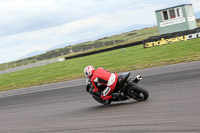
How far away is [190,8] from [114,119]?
30.7 meters

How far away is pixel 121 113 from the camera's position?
26.1ft

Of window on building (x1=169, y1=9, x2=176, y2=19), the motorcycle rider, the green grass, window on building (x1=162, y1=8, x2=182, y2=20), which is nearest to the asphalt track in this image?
the motorcycle rider

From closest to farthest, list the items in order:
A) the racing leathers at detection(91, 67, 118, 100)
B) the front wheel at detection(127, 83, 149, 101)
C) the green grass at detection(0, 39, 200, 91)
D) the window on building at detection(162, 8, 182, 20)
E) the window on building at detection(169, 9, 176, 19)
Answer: the front wheel at detection(127, 83, 149, 101)
the racing leathers at detection(91, 67, 118, 100)
the green grass at detection(0, 39, 200, 91)
the window on building at detection(162, 8, 182, 20)
the window on building at detection(169, 9, 176, 19)

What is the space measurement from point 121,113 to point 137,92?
3.20 ft

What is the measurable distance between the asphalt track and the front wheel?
171 millimetres

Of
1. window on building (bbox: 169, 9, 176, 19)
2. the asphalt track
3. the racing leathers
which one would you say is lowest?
the asphalt track

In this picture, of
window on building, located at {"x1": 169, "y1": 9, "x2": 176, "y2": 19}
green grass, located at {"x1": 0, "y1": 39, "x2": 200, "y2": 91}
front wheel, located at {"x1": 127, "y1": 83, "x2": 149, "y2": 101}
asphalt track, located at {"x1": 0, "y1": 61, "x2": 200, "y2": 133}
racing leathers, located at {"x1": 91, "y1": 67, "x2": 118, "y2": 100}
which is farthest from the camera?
window on building, located at {"x1": 169, "y1": 9, "x2": 176, "y2": 19}

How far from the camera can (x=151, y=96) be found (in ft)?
30.8

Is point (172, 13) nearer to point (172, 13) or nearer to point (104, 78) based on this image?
point (172, 13)

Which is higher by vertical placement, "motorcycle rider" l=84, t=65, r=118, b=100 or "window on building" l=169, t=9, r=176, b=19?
"window on building" l=169, t=9, r=176, b=19

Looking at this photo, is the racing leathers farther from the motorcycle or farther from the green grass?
the green grass

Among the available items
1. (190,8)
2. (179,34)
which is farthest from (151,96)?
(190,8)

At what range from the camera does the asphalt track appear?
641 centimetres

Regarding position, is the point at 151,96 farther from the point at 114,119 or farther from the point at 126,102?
the point at 114,119
